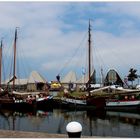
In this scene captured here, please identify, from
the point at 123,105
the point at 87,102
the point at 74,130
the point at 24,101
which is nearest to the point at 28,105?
the point at 24,101

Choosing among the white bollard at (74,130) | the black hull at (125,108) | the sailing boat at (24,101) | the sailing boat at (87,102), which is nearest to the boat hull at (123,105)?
the black hull at (125,108)

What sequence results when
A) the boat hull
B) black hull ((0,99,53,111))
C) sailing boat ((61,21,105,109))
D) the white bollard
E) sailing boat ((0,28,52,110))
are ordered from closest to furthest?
the white bollard
the boat hull
sailing boat ((61,21,105,109))
black hull ((0,99,53,111))
sailing boat ((0,28,52,110))

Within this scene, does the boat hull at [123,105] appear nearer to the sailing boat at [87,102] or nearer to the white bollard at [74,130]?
the sailing boat at [87,102]

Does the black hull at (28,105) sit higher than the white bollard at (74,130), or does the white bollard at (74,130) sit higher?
the white bollard at (74,130)

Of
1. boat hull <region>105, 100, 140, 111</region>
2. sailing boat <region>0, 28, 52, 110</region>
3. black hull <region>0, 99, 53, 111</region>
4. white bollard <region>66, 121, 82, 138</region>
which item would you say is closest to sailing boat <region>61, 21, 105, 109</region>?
boat hull <region>105, 100, 140, 111</region>

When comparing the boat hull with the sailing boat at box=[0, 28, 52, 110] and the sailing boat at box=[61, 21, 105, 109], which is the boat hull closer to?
the sailing boat at box=[61, 21, 105, 109]

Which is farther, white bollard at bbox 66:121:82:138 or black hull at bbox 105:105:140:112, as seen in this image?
black hull at bbox 105:105:140:112

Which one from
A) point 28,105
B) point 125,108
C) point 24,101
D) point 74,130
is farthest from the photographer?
point 24,101

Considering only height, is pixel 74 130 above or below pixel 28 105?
above

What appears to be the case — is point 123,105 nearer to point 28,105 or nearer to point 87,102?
point 87,102

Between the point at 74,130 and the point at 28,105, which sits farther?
the point at 28,105

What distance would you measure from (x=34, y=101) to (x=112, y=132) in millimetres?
22679

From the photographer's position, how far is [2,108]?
47000 millimetres

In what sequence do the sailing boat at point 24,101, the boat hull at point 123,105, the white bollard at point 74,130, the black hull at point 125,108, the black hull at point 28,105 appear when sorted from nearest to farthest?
1. the white bollard at point 74,130
2. the black hull at point 125,108
3. the boat hull at point 123,105
4. the black hull at point 28,105
5. the sailing boat at point 24,101
